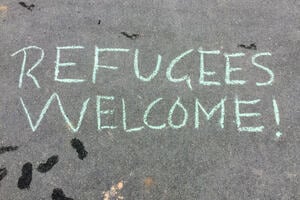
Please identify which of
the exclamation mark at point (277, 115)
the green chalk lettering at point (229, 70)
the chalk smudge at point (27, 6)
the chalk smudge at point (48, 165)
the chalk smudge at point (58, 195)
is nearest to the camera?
the chalk smudge at point (58, 195)

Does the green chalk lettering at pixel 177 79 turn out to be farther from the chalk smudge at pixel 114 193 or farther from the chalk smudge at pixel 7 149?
the chalk smudge at pixel 7 149

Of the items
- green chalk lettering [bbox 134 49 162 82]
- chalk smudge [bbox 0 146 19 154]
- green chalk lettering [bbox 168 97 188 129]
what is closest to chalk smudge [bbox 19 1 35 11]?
green chalk lettering [bbox 134 49 162 82]

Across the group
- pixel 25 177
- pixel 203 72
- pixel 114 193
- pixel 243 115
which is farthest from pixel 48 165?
pixel 243 115

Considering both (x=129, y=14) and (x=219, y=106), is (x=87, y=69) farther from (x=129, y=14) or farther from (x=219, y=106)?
(x=219, y=106)

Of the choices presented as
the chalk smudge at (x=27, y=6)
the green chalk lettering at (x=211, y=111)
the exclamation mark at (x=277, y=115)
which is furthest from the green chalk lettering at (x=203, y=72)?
the chalk smudge at (x=27, y=6)

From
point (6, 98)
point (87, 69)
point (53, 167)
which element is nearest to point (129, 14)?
point (87, 69)

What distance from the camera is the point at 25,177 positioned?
3.77 m

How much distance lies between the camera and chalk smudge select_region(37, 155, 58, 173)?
3803mm

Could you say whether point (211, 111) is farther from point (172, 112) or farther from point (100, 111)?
point (100, 111)

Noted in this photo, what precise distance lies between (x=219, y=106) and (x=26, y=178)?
1.77m

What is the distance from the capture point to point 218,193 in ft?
12.1

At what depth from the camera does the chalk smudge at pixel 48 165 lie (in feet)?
12.5

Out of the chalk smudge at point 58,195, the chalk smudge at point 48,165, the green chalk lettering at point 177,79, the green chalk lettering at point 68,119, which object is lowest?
the chalk smudge at point 58,195

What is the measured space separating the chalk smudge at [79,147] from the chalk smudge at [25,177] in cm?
40
